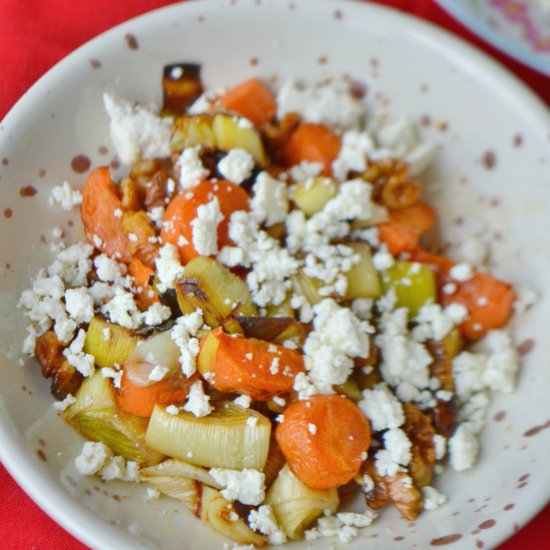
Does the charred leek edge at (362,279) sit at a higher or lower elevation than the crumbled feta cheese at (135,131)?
higher

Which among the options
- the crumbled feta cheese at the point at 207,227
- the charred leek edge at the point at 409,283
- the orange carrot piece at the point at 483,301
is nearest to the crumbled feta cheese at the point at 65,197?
the crumbled feta cheese at the point at 207,227

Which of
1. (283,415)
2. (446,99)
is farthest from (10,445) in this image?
(446,99)

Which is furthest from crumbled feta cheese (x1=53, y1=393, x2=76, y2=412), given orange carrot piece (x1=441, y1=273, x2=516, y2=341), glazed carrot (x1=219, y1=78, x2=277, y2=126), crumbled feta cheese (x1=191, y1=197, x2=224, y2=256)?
orange carrot piece (x1=441, y1=273, x2=516, y2=341)

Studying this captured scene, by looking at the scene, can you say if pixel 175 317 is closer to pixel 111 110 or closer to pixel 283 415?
pixel 283 415

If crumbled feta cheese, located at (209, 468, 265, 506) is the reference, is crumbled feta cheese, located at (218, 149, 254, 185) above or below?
above

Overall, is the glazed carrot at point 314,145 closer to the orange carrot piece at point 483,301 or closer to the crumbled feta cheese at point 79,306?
the orange carrot piece at point 483,301

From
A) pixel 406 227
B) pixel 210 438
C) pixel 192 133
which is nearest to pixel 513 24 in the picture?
pixel 406 227

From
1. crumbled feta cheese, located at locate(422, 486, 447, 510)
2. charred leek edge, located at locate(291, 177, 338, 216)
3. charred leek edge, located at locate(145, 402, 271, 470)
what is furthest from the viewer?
charred leek edge, located at locate(291, 177, 338, 216)

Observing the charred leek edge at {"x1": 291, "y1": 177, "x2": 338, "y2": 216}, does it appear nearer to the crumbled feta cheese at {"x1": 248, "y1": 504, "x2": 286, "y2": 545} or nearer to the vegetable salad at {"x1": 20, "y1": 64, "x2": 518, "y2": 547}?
the vegetable salad at {"x1": 20, "y1": 64, "x2": 518, "y2": 547}
